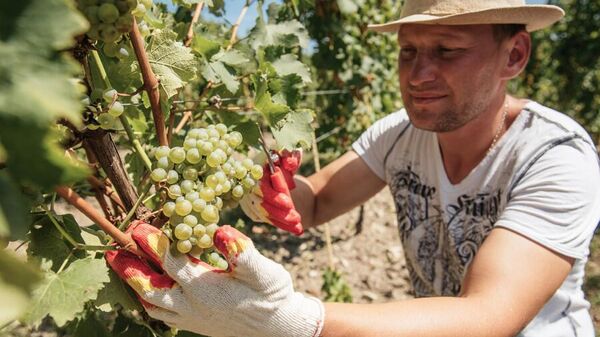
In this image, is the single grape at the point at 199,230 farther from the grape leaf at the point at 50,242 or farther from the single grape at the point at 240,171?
the grape leaf at the point at 50,242

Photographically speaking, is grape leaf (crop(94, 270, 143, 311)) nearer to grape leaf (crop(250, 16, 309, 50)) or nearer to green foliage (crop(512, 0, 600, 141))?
grape leaf (crop(250, 16, 309, 50))

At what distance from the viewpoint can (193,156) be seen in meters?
1.12

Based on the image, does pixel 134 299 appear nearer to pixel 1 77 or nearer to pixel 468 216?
pixel 1 77

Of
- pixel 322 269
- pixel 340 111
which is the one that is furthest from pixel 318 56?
pixel 322 269

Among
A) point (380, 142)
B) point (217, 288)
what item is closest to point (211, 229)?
point (217, 288)

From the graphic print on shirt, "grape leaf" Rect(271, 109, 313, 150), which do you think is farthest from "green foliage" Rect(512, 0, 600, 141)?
"grape leaf" Rect(271, 109, 313, 150)

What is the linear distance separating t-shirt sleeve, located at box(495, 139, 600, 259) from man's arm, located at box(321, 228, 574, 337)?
1.6 inches

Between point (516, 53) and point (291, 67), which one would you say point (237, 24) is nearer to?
point (291, 67)

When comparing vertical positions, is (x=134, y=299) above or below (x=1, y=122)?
below

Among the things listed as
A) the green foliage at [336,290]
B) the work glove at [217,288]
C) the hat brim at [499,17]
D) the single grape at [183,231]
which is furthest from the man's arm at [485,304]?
the green foliage at [336,290]

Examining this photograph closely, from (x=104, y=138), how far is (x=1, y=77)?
0.67 metres

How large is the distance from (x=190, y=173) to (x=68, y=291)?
326mm

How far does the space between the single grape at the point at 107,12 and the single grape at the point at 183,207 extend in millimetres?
383

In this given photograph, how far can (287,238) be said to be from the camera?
18.9 ft
